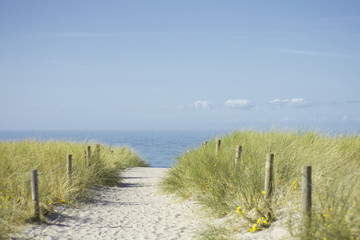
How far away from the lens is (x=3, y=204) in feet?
18.2

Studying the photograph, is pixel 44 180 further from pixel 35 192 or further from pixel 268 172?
pixel 268 172

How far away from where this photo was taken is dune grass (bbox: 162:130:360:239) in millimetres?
3977

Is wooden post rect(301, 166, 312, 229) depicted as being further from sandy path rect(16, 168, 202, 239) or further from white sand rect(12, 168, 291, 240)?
sandy path rect(16, 168, 202, 239)

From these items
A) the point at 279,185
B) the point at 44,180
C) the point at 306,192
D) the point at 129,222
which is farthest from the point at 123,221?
the point at 306,192

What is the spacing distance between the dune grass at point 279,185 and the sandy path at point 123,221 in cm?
53

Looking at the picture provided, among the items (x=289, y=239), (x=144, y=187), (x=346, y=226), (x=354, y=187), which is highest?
(x=354, y=187)

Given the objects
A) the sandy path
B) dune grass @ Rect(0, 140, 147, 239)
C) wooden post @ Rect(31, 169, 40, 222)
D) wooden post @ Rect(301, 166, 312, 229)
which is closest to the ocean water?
the sandy path

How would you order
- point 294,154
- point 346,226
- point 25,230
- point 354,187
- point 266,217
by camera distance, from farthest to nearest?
point 294,154 → point 25,230 → point 266,217 → point 354,187 → point 346,226

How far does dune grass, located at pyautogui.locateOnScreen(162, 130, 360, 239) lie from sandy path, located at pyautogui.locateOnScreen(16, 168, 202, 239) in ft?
1.73

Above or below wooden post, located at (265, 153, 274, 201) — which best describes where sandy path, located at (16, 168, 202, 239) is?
below

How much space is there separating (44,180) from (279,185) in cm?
495

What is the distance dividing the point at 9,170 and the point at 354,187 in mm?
7031

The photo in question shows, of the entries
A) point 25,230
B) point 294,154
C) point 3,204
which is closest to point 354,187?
point 294,154

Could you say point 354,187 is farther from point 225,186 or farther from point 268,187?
point 225,186
